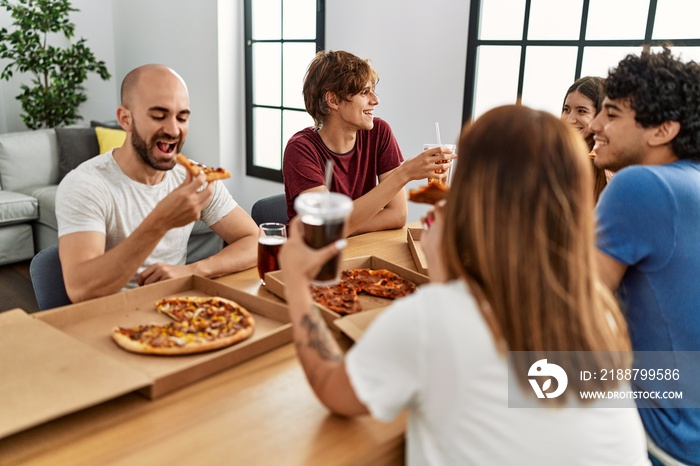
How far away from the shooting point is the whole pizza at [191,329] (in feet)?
4.14

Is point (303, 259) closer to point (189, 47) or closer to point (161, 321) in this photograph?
point (161, 321)

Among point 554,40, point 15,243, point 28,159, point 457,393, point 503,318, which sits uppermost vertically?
point 554,40

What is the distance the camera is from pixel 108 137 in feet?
16.6

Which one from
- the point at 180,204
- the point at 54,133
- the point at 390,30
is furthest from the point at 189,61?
the point at 180,204

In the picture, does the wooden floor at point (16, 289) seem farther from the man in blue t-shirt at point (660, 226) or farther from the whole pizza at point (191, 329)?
the man in blue t-shirt at point (660, 226)

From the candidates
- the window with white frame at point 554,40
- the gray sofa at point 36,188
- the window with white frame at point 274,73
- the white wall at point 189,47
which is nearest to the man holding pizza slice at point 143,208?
the window with white frame at point 554,40

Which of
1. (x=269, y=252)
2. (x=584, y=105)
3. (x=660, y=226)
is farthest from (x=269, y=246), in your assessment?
(x=584, y=105)

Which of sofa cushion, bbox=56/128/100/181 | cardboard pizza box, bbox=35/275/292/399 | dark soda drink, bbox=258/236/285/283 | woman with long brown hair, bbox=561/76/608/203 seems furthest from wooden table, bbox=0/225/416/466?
sofa cushion, bbox=56/128/100/181

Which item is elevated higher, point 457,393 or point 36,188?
point 457,393

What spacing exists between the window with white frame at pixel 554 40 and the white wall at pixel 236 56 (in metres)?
0.14

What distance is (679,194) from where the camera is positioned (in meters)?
1.36

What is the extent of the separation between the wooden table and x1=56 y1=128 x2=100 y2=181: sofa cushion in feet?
14.2

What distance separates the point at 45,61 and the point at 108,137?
79cm

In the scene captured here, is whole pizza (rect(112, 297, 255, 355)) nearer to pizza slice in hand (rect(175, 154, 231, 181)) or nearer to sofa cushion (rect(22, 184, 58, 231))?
pizza slice in hand (rect(175, 154, 231, 181))
